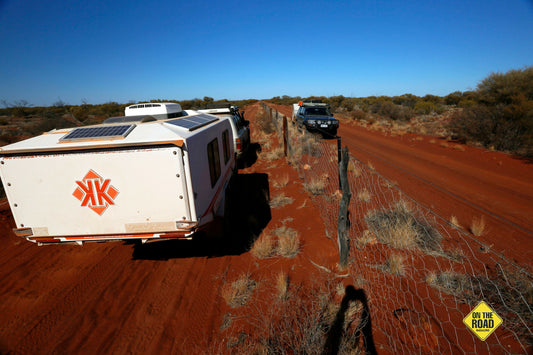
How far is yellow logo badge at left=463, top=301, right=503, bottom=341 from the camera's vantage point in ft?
4.99

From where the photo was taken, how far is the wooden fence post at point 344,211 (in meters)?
3.67

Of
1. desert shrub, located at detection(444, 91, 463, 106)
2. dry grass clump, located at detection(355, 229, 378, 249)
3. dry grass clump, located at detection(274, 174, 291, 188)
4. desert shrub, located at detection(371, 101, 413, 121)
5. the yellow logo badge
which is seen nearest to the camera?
the yellow logo badge

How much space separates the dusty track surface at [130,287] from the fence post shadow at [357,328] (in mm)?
759

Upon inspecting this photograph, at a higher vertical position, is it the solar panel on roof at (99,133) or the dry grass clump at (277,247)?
the solar panel on roof at (99,133)

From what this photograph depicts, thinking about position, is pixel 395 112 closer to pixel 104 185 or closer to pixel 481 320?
pixel 481 320

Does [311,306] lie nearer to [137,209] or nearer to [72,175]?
[137,209]

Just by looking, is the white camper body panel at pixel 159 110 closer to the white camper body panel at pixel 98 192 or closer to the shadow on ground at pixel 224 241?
the white camper body panel at pixel 98 192

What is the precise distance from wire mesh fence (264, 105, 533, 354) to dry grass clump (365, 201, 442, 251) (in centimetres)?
2

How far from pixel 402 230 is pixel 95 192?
5.52 metres

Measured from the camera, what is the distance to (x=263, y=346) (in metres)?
2.71

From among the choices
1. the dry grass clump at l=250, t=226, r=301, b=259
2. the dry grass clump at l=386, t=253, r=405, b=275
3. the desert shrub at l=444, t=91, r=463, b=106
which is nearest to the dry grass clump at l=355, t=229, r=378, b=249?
the dry grass clump at l=386, t=253, r=405, b=275

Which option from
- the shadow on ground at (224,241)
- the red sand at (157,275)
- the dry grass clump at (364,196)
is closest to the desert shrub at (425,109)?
the red sand at (157,275)

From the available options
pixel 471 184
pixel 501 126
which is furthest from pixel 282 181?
pixel 501 126

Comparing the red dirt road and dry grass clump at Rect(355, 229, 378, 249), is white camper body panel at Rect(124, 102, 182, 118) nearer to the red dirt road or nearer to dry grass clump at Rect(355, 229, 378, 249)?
dry grass clump at Rect(355, 229, 378, 249)
